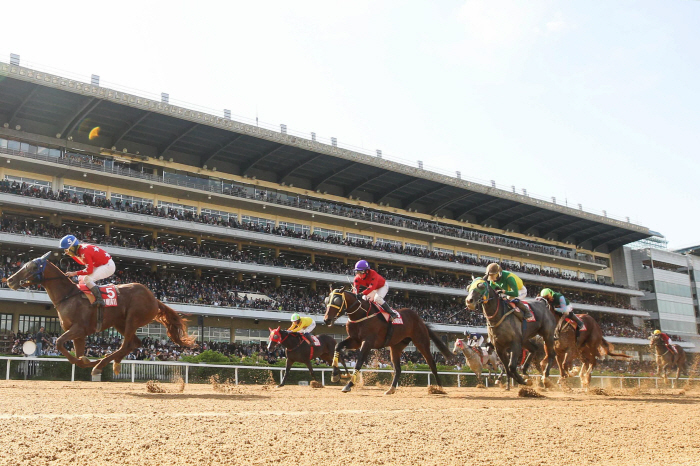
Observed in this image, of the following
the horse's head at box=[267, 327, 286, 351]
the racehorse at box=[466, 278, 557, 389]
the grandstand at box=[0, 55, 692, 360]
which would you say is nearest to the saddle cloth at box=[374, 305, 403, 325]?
the racehorse at box=[466, 278, 557, 389]

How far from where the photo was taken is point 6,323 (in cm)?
3027

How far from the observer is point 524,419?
7379 mm

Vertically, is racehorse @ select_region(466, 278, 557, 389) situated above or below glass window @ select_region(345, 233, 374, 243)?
below

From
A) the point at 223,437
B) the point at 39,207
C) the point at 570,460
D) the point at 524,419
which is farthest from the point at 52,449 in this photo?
the point at 39,207

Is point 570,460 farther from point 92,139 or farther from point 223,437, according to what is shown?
point 92,139

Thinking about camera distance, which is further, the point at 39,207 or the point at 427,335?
the point at 39,207

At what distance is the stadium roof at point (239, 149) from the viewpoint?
3281cm

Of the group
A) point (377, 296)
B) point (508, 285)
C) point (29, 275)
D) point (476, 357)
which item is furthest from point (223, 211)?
point (29, 275)

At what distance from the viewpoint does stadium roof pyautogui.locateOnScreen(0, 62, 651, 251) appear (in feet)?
108

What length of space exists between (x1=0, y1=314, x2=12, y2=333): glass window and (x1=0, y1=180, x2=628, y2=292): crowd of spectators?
624 cm

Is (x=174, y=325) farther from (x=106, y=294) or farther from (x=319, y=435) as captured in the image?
(x=319, y=435)

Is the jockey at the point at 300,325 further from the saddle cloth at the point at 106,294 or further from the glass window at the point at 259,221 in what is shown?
the glass window at the point at 259,221

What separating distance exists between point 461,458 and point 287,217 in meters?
38.3

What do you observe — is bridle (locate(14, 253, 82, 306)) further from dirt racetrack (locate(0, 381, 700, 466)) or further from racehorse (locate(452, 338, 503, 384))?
racehorse (locate(452, 338, 503, 384))
